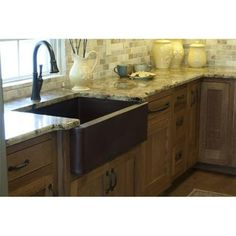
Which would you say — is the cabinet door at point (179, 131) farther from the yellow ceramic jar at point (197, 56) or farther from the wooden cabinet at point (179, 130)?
the yellow ceramic jar at point (197, 56)

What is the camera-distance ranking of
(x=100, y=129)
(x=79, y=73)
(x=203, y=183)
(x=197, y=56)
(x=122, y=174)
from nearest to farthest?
1. (x=100, y=129)
2. (x=122, y=174)
3. (x=79, y=73)
4. (x=203, y=183)
5. (x=197, y=56)

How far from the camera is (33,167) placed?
193cm

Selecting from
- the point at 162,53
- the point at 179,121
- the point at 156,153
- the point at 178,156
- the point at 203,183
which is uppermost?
the point at 162,53

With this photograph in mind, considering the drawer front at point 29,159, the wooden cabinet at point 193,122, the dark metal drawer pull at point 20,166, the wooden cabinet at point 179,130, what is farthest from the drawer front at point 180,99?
the dark metal drawer pull at point 20,166

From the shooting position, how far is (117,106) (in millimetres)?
2881

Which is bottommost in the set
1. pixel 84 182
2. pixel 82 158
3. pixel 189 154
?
pixel 189 154

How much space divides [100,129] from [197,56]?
2.40 m

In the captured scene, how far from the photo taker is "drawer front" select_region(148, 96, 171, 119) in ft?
10.2

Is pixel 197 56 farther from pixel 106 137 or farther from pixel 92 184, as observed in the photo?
pixel 92 184

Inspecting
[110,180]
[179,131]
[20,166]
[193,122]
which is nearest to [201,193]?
[179,131]

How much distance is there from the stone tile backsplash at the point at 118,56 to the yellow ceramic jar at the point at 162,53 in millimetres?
97
